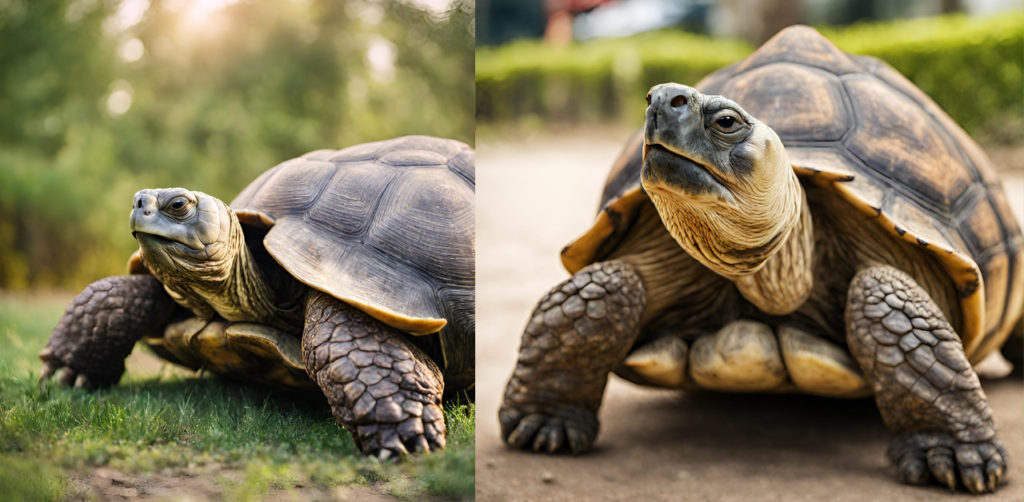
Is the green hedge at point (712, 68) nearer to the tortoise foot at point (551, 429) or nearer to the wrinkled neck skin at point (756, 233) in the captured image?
the tortoise foot at point (551, 429)

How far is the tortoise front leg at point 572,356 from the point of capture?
7.97ft

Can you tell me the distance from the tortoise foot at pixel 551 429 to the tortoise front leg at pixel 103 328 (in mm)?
1172

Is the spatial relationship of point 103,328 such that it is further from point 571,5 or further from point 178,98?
point 571,5

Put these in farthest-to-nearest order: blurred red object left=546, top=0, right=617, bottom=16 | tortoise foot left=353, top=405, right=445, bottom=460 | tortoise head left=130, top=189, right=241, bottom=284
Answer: blurred red object left=546, top=0, right=617, bottom=16 < tortoise head left=130, top=189, right=241, bottom=284 < tortoise foot left=353, top=405, right=445, bottom=460

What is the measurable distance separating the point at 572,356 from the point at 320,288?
1002 millimetres

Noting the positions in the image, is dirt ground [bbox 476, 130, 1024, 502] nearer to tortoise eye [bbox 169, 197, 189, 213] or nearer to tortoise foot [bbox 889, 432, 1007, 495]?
tortoise foot [bbox 889, 432, 1007, 495]

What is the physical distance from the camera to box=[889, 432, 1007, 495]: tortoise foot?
2.12 metres

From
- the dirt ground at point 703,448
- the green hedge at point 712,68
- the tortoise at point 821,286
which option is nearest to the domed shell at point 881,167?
the tortoise at point 821,286

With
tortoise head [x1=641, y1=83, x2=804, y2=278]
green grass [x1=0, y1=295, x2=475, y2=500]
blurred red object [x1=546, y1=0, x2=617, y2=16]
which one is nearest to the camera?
green grass [x1=0, y1=295, x2=475, y2=500]

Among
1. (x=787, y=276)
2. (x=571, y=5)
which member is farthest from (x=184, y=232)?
(x=571, y=5)

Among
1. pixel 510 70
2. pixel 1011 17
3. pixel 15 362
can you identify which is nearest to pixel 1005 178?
pixel 1011 17

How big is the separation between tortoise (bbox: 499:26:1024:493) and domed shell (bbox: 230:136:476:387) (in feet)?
1.84

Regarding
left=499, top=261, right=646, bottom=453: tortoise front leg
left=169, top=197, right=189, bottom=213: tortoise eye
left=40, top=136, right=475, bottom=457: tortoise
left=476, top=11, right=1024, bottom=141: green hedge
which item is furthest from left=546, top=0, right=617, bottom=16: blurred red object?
left=169, top=197, right=189, bottom=213: tortoise eye

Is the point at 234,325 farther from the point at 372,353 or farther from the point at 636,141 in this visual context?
the point at 636,141
